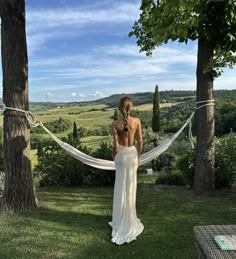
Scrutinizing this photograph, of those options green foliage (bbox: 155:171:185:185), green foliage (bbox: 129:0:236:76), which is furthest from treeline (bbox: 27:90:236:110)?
green foliage (bbox: 155:171:185:185)

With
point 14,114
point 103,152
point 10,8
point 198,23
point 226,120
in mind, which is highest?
point 10,8

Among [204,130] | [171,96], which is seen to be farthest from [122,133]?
[171,96]

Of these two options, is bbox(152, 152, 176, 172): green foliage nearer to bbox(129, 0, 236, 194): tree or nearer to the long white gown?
bbox(129, 0, 236, 194): tree

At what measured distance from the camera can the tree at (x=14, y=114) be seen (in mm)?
5281

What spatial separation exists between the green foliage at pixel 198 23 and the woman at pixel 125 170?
0.98m

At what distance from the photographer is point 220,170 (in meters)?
6.52

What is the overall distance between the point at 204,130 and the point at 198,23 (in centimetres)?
179

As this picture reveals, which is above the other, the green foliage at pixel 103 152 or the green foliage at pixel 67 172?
the green foliage at pixel 103 152

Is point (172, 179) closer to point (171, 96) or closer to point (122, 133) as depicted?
point (122, 133)

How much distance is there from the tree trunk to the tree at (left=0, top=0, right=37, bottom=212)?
2.80 meters

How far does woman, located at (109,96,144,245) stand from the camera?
4492mm

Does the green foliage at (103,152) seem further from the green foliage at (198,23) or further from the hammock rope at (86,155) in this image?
the green foliage at (198,23)

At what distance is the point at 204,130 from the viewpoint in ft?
20.6

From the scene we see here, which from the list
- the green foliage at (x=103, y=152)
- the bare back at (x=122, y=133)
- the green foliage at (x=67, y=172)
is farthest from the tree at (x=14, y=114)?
the green foliage at (x=103, y=152)
